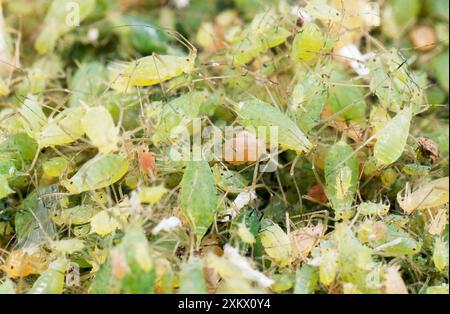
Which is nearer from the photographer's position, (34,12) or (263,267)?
(263,267)

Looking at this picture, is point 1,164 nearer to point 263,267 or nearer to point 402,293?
point 263,267

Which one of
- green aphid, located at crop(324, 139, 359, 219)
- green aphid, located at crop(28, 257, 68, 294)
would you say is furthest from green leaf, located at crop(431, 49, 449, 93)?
green aphid, located at crop(28, 257, 68, 294)

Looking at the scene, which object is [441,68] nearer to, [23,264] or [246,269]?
[246,269]

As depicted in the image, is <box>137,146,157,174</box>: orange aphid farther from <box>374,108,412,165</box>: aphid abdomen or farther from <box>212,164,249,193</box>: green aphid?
<box>374,108,412,165</box>: aphid abdomen

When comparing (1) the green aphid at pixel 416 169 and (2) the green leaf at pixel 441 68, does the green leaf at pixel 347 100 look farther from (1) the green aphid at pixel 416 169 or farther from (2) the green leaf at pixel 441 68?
(2) the green leaf at pixel 441 68

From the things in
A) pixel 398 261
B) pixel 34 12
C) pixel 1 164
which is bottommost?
pixel 398 261

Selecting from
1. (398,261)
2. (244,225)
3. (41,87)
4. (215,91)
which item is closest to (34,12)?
(41,87)

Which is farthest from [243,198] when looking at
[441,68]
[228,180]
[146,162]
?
[441,68]
